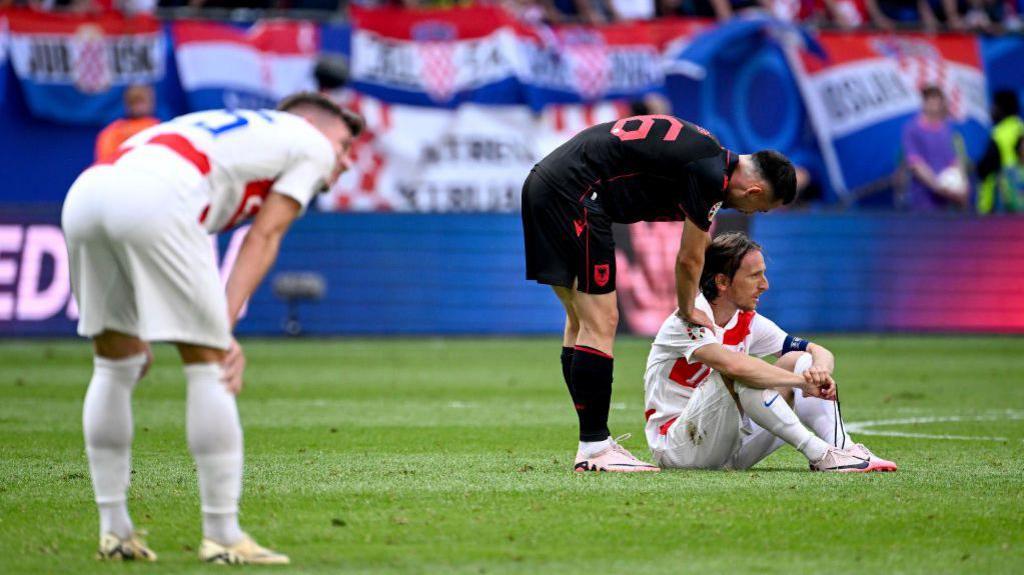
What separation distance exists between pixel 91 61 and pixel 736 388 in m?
12.8

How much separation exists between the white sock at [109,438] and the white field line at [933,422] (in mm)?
5041

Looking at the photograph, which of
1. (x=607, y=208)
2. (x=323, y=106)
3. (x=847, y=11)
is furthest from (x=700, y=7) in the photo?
(x=323, y=106)

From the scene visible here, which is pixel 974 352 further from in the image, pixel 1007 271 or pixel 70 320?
pixel 70 320

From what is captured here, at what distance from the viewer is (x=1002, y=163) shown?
1952 cm

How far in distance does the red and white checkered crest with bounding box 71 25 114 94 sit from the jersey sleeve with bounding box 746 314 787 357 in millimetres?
12276

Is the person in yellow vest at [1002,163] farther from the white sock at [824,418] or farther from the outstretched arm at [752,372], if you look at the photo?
the outstretched arm at [752,372]

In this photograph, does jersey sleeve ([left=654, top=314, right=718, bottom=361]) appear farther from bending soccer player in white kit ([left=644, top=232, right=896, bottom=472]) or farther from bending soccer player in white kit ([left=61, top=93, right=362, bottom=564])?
bending soccer player in white kit ([left=61, top=93, right=362, bottom=564])

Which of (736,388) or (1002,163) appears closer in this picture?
(736,388)

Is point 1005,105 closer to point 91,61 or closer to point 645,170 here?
point 91,61

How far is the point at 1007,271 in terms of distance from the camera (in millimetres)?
17938

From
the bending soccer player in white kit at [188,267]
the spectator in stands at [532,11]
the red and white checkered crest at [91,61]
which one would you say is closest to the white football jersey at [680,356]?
the bending soccer player in white kit at [188,267]

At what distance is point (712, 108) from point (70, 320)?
28.0 feet

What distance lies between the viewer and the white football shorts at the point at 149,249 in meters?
4.62

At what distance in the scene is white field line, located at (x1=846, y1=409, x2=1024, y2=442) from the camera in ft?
28.6
